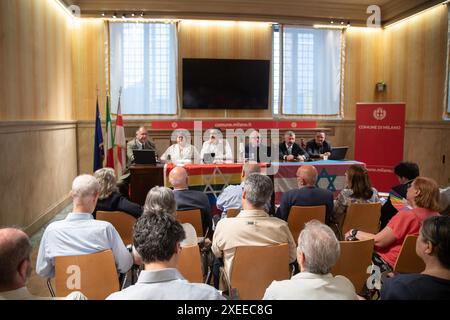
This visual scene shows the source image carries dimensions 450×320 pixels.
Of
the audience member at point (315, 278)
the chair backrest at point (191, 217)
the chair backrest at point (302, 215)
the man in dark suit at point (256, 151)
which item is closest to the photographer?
the audience member at point (315, 278)

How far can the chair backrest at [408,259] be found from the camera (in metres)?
2.59

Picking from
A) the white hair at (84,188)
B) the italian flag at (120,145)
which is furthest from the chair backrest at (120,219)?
the italian flag at (120,145)

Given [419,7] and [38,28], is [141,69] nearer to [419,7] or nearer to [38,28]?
[38,28]

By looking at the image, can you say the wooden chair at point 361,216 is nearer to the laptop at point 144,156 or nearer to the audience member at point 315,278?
the audience member at point 315,278

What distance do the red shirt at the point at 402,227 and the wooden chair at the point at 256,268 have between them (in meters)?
0.91

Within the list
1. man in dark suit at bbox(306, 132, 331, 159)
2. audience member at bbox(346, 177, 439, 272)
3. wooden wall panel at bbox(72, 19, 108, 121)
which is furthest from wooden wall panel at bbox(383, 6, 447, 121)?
wooden wall panel at bbox(72, 19, 108, 121)

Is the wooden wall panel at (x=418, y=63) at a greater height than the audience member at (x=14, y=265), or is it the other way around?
the wooden wall panel at (x=418, y=63)

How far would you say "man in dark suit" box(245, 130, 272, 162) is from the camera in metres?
7.11

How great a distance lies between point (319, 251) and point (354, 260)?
1.05m

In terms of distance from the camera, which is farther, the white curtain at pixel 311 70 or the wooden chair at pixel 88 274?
the white curtain at pixel 311 70

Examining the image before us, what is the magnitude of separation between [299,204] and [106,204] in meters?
1.73

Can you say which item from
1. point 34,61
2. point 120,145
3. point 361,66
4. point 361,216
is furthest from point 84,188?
point 361,66

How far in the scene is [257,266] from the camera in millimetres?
2400

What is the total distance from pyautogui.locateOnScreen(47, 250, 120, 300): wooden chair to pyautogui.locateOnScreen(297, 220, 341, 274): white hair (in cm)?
118
